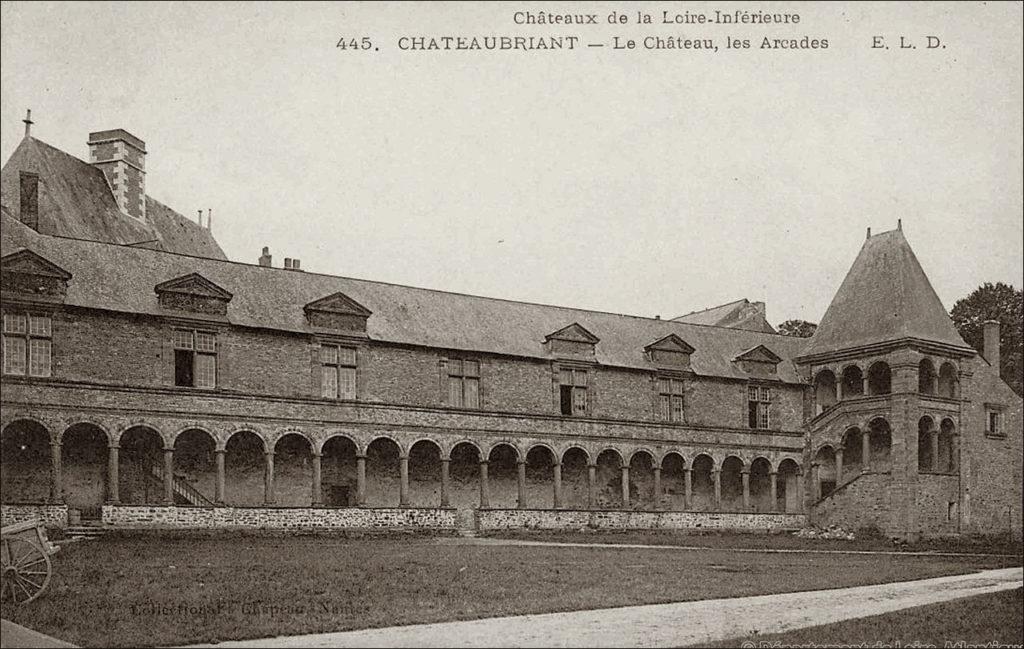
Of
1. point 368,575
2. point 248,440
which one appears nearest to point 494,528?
point 248,440

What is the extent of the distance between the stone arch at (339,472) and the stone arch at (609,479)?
850cm

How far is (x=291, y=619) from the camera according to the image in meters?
12.6

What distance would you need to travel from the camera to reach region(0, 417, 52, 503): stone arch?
24.9 metres

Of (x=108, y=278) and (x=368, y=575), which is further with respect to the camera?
(x=108, y=278)

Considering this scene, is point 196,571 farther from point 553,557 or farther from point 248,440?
point 248,440

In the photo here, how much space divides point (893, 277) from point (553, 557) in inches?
872

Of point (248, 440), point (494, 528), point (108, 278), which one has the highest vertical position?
point (108, 278)

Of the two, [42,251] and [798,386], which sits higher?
[42,251]

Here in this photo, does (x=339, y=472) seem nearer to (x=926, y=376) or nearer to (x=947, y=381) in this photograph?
(x=926, y=376)

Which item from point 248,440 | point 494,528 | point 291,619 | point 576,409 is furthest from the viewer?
point 576,409

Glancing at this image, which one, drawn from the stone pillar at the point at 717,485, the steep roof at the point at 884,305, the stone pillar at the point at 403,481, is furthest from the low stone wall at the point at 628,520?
the steep roof at the point at 884,305

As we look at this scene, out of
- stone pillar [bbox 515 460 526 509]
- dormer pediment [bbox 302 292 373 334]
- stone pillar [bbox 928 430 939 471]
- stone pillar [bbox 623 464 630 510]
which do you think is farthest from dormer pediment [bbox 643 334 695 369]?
dormer pediment [bbox 302 292 373 334]

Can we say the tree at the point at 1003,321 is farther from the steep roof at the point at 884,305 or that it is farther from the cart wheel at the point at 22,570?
the cart wheel at the point at 22,570

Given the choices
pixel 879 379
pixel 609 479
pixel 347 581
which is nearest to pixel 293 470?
pixel 609 479
